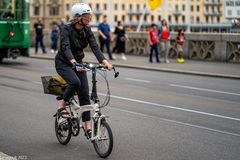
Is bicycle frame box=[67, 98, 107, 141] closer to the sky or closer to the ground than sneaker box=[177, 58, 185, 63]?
closer to the ground

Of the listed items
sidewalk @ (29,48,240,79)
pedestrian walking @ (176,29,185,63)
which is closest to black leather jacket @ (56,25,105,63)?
sidewalk @ (29,48,240,79)

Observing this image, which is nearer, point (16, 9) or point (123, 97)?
point (123, 97)

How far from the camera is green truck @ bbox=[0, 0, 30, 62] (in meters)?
25.3

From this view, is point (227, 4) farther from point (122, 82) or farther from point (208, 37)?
point (122, 82)

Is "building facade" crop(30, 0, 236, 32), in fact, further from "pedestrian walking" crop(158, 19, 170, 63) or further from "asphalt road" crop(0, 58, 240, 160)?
"asphalt road" crop(0, 58, 240, 160)

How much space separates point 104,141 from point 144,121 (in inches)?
136

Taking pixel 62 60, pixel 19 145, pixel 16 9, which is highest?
pixel 16 9

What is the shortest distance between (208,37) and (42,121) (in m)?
18.9

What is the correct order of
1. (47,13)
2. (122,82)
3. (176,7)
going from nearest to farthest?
(122,82), (176,7), (47,13)

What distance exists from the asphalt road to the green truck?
18.9 ft

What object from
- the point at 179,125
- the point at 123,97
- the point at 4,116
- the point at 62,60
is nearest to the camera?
the point at 62,60

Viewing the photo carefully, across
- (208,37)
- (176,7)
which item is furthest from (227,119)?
(176,7)

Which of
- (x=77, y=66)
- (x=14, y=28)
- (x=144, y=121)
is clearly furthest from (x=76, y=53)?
(x=14, y=28)

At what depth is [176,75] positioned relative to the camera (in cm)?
2334
